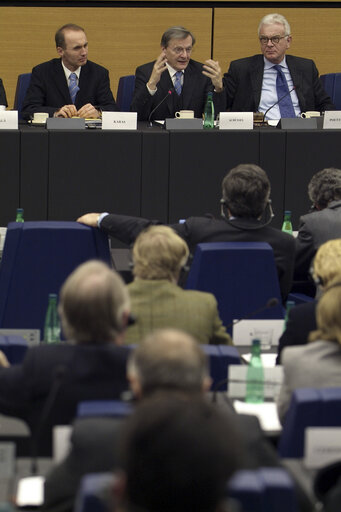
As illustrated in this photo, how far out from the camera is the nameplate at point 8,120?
5.90 meters

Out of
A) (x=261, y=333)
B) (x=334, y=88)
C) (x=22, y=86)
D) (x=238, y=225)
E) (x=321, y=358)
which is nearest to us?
(x=321, y=358)

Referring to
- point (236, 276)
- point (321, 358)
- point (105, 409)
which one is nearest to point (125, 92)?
point (236, 276)

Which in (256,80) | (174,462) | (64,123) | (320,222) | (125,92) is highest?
(256,80)

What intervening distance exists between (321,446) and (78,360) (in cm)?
57

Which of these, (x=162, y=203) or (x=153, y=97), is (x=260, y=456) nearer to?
(x=162, y=203)

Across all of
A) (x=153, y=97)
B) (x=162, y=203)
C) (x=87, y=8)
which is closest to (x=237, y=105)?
(x=153, y=97)

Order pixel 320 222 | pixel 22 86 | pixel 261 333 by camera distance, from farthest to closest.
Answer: pixel 22 86
pixel 320 222
pixel 261 333

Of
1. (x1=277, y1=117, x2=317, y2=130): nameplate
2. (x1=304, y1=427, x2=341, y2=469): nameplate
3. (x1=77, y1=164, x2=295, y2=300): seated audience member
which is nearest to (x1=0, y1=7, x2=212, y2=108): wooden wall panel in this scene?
(x1=277, y1=117, x2=317, y2=130): nameplate

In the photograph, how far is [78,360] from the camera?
2270 mm

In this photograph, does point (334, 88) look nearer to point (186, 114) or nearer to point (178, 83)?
point (178, 83)

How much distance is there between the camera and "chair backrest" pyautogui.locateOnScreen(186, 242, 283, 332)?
369cm

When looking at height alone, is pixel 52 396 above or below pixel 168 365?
below

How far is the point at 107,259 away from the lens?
4113 mm

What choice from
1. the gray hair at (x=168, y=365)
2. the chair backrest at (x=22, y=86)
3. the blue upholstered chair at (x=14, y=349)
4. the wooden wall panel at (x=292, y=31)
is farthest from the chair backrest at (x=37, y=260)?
the wooden wall panel at (x=292, y=31)
